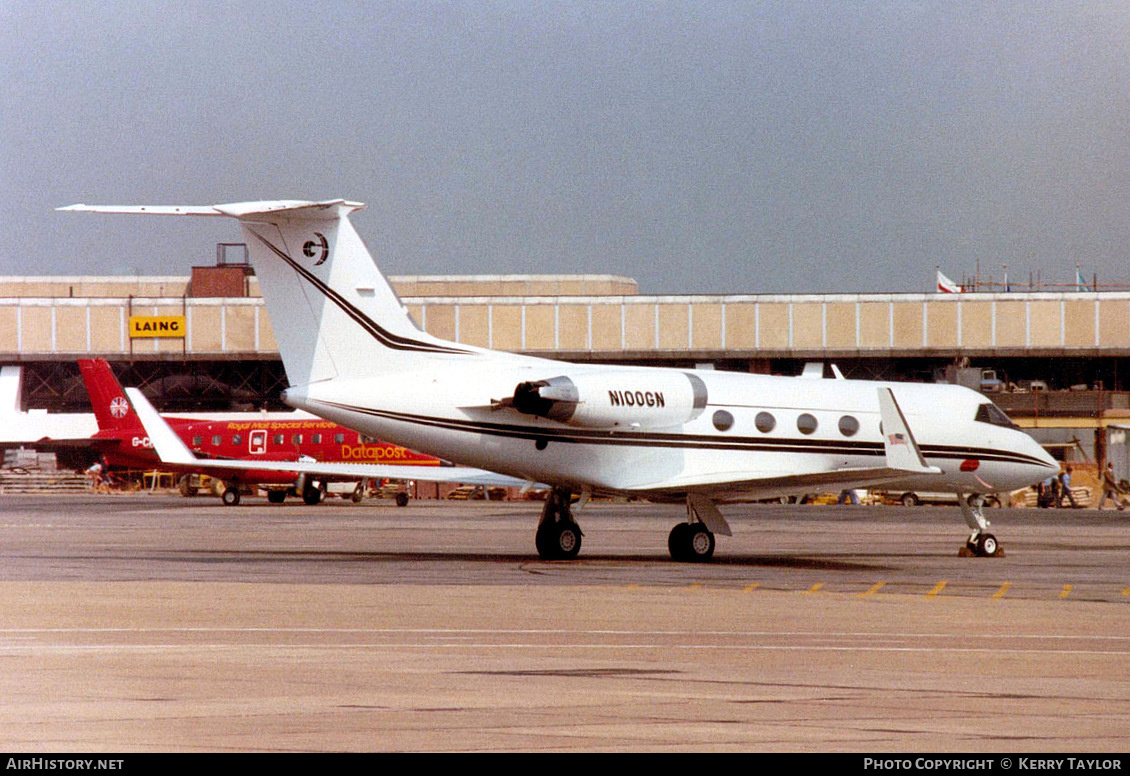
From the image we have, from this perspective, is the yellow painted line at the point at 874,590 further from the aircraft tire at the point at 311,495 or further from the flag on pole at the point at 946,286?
the flag on pole at the point at 946,286

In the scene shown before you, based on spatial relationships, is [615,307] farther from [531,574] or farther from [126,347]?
[531,574]

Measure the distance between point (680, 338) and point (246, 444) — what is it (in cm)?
2883

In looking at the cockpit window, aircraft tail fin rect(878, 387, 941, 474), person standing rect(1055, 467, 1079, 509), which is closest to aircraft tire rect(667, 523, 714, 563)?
aircraft tail fin rect(878, 387, 941, 474)

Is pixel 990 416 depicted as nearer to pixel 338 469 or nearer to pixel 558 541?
pixel 558 541

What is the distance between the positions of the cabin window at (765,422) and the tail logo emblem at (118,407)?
40906 mm

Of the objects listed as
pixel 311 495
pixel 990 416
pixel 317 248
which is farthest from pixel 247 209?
pixel 311 495

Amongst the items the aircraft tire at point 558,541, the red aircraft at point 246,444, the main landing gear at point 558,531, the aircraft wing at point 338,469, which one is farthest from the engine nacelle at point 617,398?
the red aircraft at point 246,444

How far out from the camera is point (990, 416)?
93.2 feet

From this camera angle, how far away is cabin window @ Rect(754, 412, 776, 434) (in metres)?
25.9

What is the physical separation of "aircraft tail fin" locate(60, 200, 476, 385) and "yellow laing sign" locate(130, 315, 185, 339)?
6145 cm

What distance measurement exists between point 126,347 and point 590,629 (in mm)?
72580

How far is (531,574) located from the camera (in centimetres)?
2248

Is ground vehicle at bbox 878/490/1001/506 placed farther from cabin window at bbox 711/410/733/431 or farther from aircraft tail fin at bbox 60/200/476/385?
aircraft tail fin at bbox 60/200/476/385

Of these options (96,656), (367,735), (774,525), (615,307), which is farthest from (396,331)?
(615,307)
